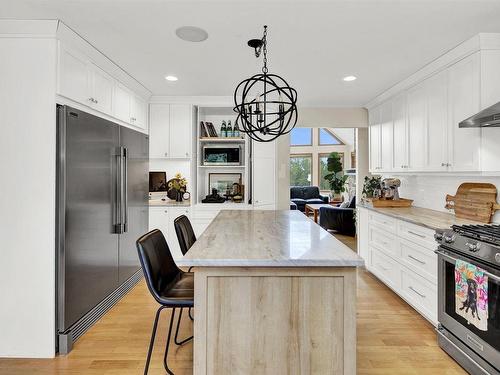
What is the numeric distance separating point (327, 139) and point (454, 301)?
9181mm

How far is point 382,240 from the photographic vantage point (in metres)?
3.83

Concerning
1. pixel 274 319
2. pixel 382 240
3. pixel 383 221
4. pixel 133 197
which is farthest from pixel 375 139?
pixel 274 319

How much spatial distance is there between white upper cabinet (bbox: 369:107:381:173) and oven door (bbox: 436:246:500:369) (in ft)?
8.06

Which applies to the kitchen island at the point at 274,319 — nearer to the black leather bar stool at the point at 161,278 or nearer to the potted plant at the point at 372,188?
the black leather bar stool at the point at 161,278

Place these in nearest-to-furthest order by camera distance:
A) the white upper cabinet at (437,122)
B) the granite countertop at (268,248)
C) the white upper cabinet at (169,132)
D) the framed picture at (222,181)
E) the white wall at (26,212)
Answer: the granite countertop at (268,248) → the white wall at (26,212) → the white upper cabinet at (437,122) → the white upper cabinet at (169,132) → the framed picture at (222,181)

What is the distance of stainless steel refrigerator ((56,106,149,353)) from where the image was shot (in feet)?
8.01

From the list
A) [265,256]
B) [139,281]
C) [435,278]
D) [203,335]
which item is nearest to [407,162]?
[435,278]

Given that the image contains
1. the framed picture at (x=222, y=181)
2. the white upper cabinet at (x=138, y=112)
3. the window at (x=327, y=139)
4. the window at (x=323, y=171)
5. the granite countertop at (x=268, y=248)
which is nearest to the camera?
the granite countertop at (x=268, y=248)

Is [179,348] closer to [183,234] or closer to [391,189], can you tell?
[183,234]

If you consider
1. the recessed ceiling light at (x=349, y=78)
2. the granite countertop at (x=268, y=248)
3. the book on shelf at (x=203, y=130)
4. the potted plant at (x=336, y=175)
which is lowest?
the granite countertop at (x=268, y=248)

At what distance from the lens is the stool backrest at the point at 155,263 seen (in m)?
Answer: 1.85

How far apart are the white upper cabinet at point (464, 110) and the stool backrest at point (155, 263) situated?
259cm

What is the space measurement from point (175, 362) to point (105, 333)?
814 millimetres

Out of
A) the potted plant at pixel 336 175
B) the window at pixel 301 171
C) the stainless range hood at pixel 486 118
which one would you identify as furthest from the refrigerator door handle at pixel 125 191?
the window at pixel 301 171
